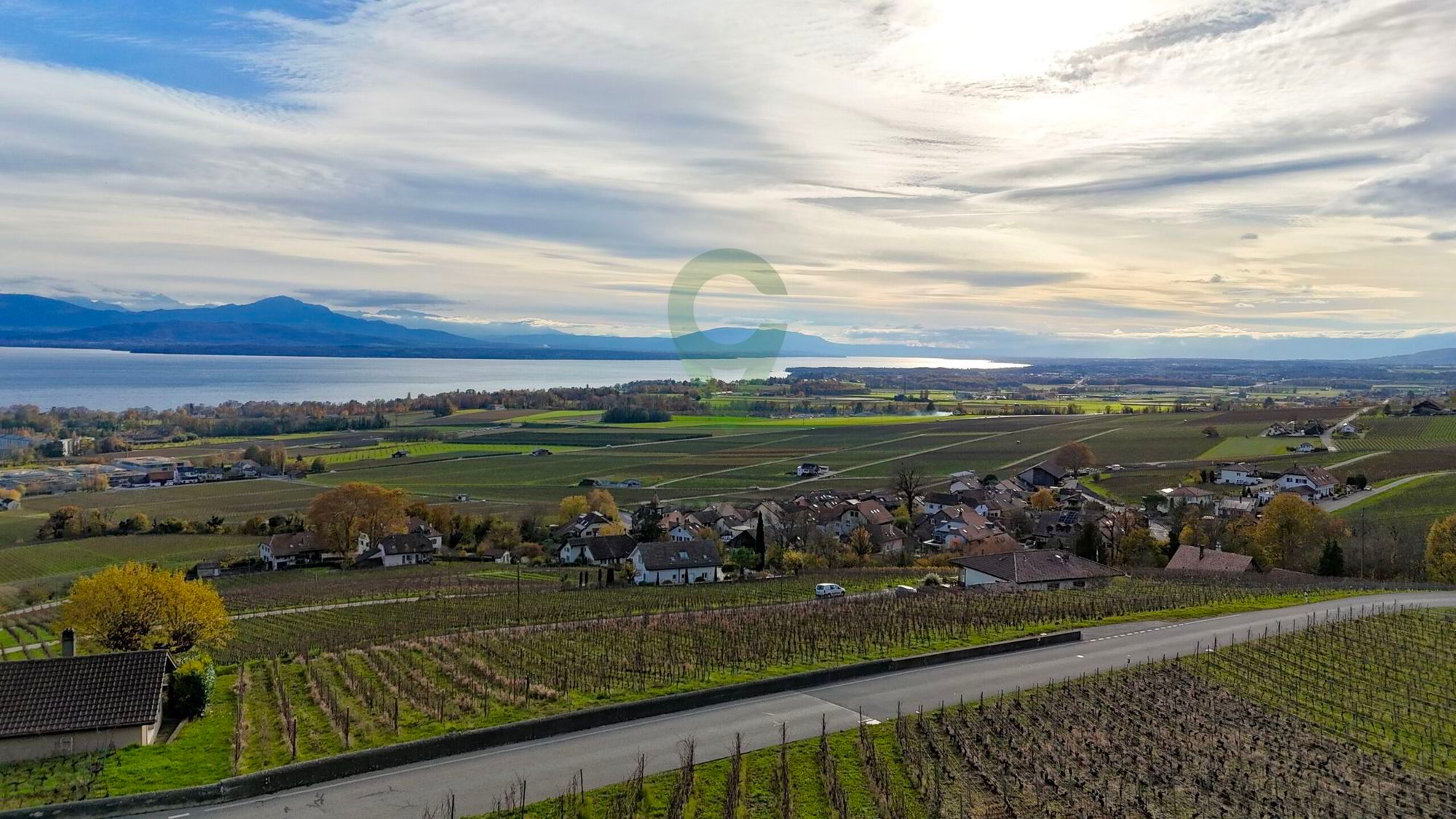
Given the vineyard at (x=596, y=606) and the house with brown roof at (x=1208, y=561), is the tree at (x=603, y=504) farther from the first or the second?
the house with brown roof at (x=1208, y=561)

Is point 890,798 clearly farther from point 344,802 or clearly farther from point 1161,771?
point 344,802

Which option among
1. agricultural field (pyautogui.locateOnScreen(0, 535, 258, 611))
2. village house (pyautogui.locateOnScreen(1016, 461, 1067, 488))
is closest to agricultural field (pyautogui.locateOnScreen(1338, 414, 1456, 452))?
village house (pyautogui.locateOnScreen(1016, 461, 1067, 488))

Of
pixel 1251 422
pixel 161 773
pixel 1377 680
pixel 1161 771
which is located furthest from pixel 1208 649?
pixel 1251 422

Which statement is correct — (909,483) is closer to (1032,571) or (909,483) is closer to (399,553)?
(1032,571)

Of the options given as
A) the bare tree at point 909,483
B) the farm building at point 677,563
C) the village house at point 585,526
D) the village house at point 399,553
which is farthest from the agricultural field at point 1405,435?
the village house at point 399,553

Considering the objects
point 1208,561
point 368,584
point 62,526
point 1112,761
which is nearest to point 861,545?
point 1208,561

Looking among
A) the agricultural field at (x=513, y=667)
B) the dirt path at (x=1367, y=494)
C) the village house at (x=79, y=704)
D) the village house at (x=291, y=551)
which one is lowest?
the village house at (x=291, y=551)
